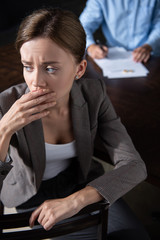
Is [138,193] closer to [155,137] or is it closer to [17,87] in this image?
[155,137]

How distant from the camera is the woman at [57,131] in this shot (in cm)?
94

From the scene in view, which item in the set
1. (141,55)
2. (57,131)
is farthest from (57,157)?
(141,55)

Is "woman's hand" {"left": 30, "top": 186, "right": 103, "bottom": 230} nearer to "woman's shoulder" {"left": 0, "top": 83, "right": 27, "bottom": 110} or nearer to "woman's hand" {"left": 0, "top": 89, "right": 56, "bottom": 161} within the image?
"woman's hand" {"left": 0, "top": 89, "right": 56, "bottom": 161}

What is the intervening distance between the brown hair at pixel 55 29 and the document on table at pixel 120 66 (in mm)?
790

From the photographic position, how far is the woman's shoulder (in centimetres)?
106

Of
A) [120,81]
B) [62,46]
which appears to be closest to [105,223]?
[62,46]

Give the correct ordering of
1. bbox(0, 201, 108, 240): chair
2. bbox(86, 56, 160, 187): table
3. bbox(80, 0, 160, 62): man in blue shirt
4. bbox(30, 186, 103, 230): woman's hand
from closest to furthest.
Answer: bbox(0, 201, 108, 240): chair, bbox(30, 186, 103, 230): woman's hand, bbox(86, 56, 160, 187): table, bbox(80, 0, 160, 62): man in blue shirt

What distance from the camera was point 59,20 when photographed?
37.6 inches

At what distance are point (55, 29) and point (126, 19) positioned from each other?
5.66ft

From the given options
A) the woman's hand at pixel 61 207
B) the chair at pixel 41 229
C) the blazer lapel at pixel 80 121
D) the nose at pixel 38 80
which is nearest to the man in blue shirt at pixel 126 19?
the blazer lapel at pixel 80 121

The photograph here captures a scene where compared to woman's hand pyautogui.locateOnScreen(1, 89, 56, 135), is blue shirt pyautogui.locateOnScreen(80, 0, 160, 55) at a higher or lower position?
lower

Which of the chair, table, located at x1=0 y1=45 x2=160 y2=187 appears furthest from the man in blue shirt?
the chair

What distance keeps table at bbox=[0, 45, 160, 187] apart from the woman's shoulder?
434 millimetres

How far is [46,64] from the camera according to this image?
947 mm
